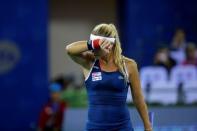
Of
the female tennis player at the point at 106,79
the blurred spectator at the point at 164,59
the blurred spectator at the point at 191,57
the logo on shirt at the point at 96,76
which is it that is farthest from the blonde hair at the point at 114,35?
the blurred spectator at the point at 191,57

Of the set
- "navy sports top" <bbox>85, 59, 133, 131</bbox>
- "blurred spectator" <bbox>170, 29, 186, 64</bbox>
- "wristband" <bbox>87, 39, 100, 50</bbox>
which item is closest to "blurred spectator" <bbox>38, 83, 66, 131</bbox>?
"blurred spectator" <bbox>170, 29, 186, 64</bbox>

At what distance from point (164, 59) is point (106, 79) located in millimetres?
7836

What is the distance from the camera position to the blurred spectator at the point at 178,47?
544 inches

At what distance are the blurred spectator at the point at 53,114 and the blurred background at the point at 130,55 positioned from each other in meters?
0.02

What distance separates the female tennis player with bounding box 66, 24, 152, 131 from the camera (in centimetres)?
588

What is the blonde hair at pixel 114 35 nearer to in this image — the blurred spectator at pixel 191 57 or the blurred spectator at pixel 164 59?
the blurred spectator at pixel 164 59

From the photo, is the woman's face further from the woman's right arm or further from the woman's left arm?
the woman's left arm

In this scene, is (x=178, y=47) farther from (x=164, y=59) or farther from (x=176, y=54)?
(x=164, y=59)

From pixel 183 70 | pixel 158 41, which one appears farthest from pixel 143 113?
pixel 158 41

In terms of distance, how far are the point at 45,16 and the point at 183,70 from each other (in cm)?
266

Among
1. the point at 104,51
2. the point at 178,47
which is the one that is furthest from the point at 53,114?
the point at 104,51

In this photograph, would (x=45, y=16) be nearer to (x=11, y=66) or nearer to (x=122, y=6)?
(x=11, y=66)

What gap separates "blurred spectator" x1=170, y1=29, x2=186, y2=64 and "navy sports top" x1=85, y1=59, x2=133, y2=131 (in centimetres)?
780

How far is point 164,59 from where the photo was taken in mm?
13648
